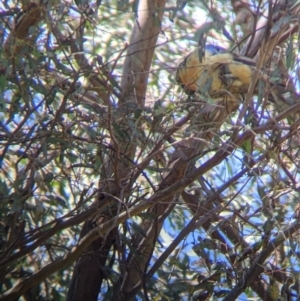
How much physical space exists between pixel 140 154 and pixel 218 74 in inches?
15.0

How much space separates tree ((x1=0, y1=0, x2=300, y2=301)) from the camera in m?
2.45

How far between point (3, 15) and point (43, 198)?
0.82 meters

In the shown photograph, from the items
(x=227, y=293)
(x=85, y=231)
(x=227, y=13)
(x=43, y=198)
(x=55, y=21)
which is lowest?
(x=227, y=293)

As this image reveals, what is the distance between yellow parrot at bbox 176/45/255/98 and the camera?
253 centimetres

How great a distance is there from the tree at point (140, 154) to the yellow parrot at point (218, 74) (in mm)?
37

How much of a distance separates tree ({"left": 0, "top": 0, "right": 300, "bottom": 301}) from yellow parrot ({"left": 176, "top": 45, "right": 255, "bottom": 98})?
37 mm

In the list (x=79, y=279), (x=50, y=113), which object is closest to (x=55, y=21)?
(x=50, y=113)

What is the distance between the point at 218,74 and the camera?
2.58 m

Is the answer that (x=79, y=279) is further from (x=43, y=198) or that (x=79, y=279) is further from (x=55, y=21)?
(x=55, y=21)

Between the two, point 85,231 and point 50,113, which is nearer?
point 50,113

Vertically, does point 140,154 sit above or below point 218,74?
below

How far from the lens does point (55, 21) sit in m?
2.57

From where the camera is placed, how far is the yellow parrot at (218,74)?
253 centimetres

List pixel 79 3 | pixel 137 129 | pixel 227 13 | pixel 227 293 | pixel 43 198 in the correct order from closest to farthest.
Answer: pixel 79 3, pixel 137 129, pixel 227 293, pixel 43 198, pixel 227 13
